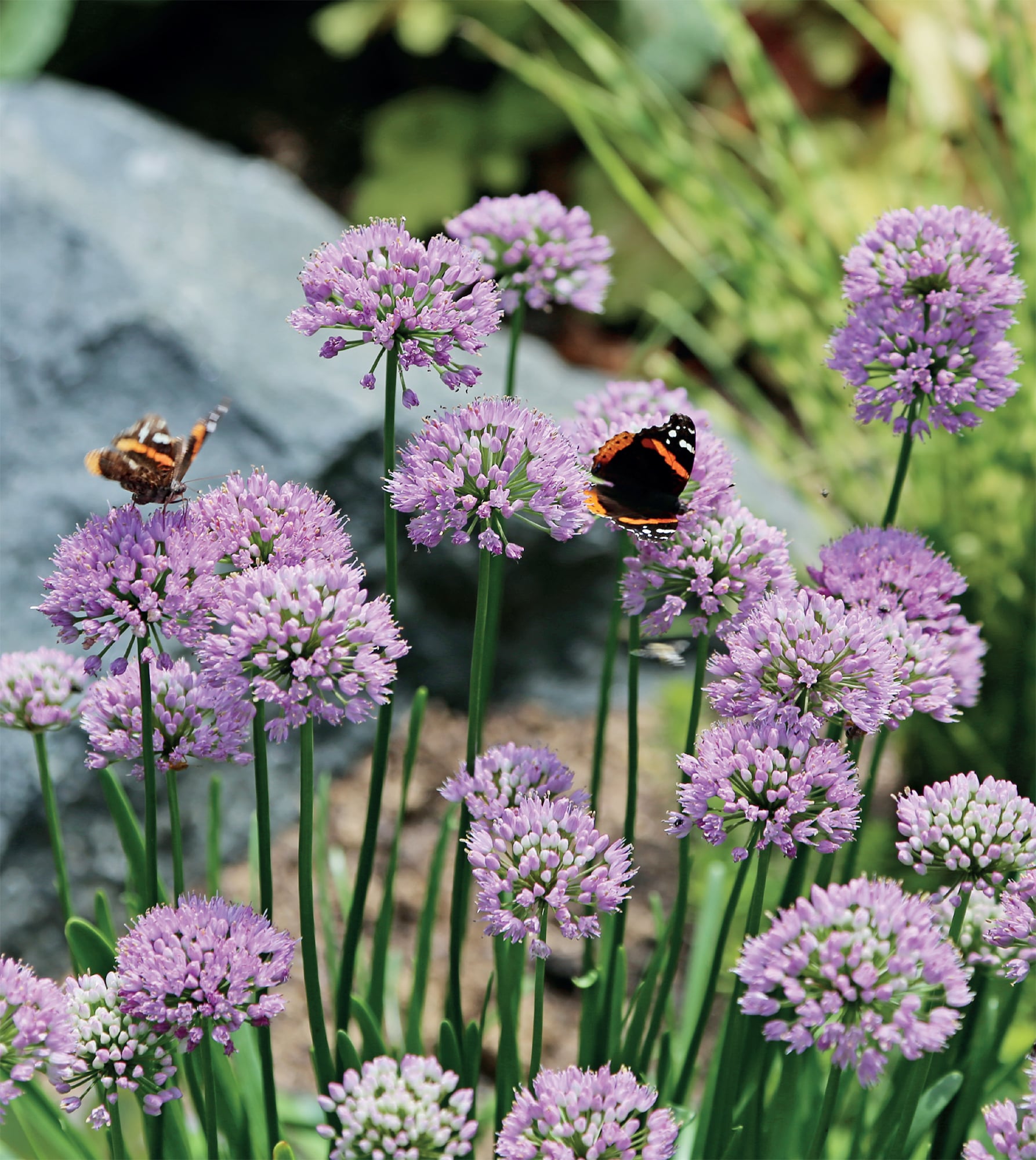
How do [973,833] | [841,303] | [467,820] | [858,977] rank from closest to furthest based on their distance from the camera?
1. [858,977]
2. [973,833]
3. [467,820]
4. [841,303]

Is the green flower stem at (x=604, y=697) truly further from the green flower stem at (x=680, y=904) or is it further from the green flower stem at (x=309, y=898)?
the green flower stem at (x=309, y=898)

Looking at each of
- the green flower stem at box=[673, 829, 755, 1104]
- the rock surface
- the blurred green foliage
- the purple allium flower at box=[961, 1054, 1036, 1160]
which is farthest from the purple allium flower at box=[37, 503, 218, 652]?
the blurred green foliage

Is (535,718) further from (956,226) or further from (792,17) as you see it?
(792,17)

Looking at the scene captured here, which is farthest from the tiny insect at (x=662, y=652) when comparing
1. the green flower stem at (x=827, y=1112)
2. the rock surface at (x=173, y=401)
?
A: the rock surface at (x=173, y=401)

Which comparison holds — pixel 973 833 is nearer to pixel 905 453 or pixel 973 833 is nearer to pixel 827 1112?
pixel 827 1112

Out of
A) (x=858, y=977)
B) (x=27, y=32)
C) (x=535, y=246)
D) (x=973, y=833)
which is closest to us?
(x=858, y=977)

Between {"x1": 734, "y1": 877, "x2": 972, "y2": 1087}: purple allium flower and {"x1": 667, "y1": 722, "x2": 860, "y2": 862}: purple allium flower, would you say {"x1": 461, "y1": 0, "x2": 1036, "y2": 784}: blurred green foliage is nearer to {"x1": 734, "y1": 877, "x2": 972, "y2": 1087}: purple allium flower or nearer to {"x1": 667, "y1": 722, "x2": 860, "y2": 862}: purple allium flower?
{"x1": 667, "y1": 722, "x2": 860, "y2": 862}: purple allium flower

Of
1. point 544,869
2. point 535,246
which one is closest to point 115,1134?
point 544,869
